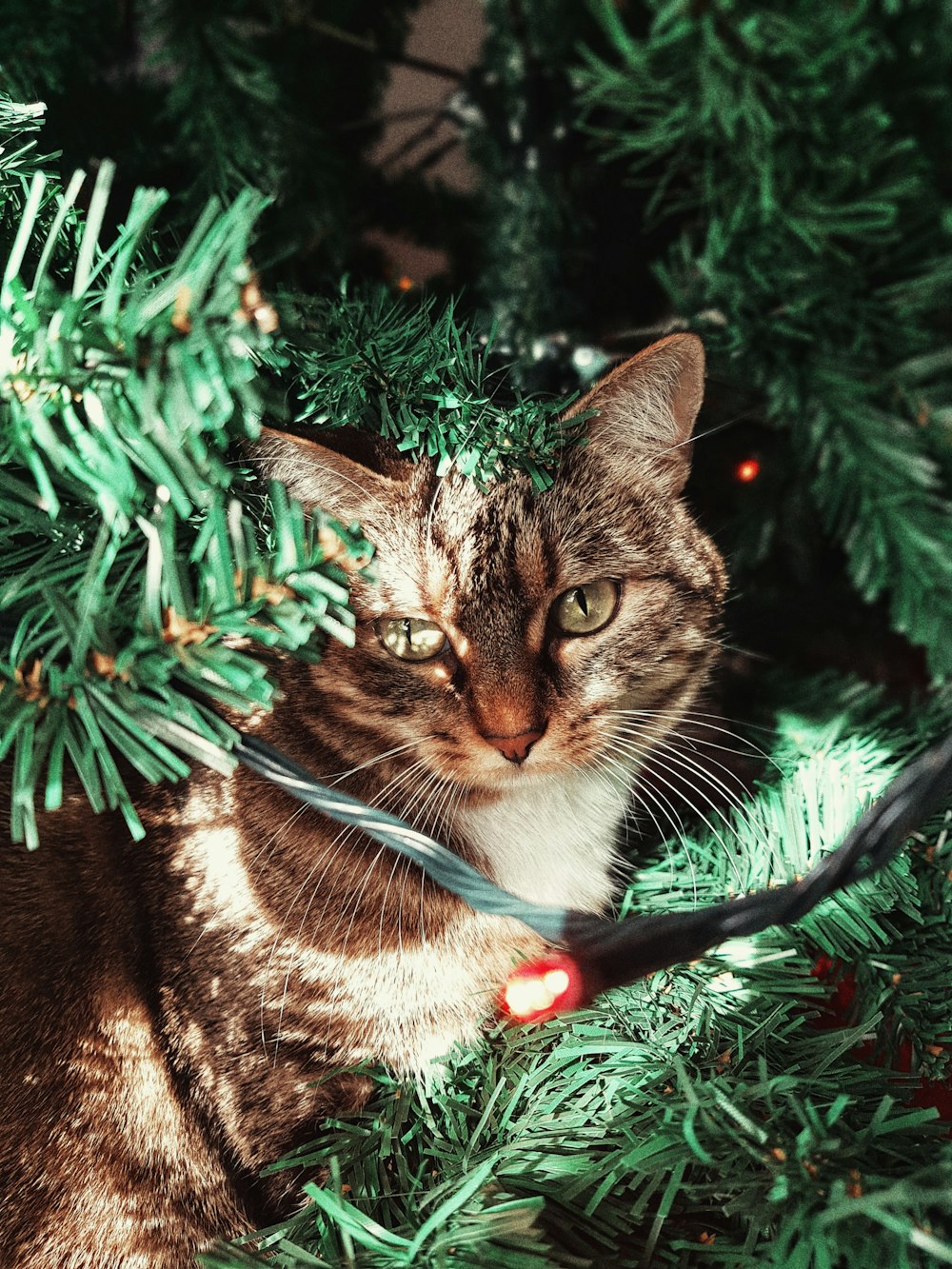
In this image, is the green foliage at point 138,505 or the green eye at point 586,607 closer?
the green foliage at point 138,505

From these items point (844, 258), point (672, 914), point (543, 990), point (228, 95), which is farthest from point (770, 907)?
point (228, 95)

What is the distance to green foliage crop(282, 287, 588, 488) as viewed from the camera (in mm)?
485

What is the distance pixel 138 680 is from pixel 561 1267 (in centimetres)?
33

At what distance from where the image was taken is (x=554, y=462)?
1.73 ft

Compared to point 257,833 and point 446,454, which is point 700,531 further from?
point 257,833

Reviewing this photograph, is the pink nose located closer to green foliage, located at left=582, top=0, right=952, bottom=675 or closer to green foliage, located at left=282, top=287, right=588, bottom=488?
green foliage, located at left=282, top=287, right=588, bottom=488

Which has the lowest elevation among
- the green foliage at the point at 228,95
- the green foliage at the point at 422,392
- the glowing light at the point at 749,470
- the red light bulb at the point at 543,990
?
the red light bulb at the point at 543,990

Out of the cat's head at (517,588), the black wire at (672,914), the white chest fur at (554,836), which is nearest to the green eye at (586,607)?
the cat's head at (517,588)

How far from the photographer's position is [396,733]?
2.14 feet

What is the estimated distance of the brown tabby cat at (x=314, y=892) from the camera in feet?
1.94

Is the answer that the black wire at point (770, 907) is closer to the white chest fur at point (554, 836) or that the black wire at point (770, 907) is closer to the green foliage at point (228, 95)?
the white chest fur at point (554, 836)

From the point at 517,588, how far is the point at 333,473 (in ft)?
0.47

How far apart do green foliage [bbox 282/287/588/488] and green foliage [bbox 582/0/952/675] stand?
0.22 metres

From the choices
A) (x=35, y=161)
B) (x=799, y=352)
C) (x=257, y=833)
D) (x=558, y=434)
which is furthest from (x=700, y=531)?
(x=35, y=161)
